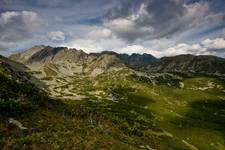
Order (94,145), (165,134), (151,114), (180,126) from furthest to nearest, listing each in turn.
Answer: (151,114) → (180,126) → (165,134) → (94,145)

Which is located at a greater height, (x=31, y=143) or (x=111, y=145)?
(x=31, y=143)

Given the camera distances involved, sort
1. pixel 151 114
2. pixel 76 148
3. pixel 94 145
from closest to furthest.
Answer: pixel 76 148 → pixel 94 145 → pixel 151 114

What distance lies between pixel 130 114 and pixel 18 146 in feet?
481

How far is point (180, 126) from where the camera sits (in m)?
172

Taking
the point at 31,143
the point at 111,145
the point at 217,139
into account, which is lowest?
the point at 217,139

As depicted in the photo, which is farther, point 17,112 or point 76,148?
point 17,112

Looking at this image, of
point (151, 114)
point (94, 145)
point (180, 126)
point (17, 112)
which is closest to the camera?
point (94, 145)

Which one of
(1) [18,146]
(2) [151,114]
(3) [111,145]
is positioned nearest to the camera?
(1) [18,146]

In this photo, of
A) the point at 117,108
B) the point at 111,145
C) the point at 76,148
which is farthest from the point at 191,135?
the point at 76,148

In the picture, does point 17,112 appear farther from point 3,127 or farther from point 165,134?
point 165,134

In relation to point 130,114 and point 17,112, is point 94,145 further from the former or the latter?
point 130,114

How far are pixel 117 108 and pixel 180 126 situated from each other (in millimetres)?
49013

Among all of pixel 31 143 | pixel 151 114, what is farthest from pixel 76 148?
pixel 151 114

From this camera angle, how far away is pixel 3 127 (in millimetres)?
44094
